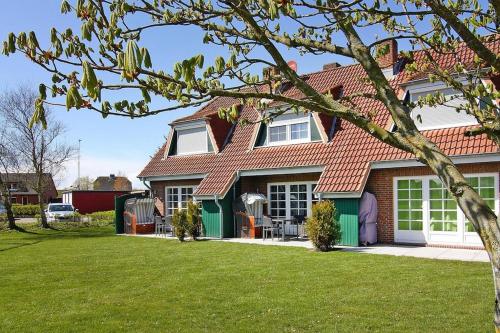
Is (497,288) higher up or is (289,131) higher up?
(289,131)

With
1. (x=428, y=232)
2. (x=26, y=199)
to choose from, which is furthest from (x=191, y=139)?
(x=26, y=199)

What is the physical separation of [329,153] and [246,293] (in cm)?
971

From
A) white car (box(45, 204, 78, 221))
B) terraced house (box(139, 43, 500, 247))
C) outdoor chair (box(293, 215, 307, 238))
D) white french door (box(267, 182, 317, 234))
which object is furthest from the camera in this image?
white car (box(45, 204, 78, 221))

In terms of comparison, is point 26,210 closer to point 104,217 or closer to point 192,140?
point 104,217

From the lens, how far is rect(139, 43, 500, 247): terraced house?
15.2m

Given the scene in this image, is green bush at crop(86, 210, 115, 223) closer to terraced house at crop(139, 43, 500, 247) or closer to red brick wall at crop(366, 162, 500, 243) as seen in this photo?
terraced house at crop(139, 43, 500, 247)

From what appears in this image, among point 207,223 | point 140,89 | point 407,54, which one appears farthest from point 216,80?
point 207,223

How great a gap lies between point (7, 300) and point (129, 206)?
15.4 metres

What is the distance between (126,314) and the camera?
7887 millimetres

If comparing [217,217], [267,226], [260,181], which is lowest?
[267,226]

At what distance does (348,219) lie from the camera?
53.1 ft

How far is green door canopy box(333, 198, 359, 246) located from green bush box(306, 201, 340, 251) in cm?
86

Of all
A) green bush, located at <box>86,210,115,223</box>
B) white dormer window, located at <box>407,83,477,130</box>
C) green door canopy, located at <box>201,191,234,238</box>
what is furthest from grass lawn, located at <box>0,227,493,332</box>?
green bush, located at <box>86,210,115,223</box>

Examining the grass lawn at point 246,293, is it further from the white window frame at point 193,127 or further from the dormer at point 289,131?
the white window frame at point 193,127
